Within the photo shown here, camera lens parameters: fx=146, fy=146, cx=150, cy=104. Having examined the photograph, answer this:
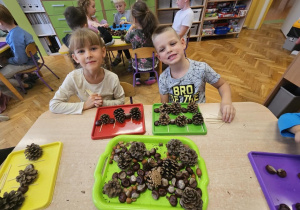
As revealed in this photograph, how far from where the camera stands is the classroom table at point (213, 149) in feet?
1.53

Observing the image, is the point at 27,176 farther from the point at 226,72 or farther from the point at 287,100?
the point at 226,72

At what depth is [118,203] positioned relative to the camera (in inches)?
18.2

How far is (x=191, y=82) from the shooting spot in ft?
3.16

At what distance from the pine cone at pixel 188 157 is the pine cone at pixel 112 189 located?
232 mm

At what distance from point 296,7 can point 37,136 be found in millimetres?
4905

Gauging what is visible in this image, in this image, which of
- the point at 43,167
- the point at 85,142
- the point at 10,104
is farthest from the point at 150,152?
the point at 10,104

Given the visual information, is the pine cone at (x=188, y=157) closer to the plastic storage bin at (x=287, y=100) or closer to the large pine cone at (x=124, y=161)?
the large pine cone at (x=124, y=161)

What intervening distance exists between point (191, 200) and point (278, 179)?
0.32 meters

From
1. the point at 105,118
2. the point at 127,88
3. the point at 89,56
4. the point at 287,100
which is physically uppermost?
the point at 89,56

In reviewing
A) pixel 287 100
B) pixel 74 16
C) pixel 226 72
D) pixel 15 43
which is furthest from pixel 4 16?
pixel 287 100

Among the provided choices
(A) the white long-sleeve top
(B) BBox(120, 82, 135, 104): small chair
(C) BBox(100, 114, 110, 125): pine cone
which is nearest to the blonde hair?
(A) the white long-sleeve top

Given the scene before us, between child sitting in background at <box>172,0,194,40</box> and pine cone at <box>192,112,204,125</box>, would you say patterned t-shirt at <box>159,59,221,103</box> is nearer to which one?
pine cone at <box>192,112,204,125</box>

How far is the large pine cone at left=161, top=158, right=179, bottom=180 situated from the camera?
494mm

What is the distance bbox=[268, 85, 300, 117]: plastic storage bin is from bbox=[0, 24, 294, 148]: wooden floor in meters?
0.34
